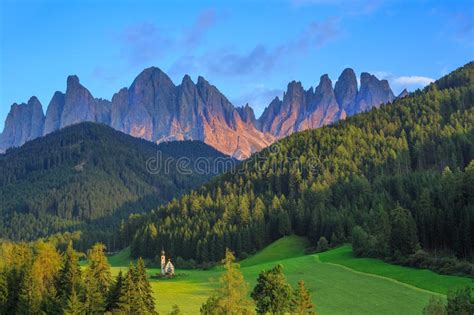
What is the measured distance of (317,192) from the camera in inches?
6501

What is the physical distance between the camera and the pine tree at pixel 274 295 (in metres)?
58.7

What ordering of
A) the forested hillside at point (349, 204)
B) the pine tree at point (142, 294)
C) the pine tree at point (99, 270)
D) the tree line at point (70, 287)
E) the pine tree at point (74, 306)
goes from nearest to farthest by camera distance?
1. the pine tree at point (142, 294)
2. the pine tree at point (74, 306)
3. the tree line at point (70, 287)
4. the pine tree at point (99, 270)
5. the forested hillside at point (349, 204)

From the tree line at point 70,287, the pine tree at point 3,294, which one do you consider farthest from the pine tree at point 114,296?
the pine tree at point 3,294

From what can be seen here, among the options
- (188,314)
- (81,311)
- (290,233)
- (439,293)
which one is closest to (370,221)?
(290,233)

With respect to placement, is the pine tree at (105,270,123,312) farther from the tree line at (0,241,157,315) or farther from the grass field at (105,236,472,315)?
the grass field at (105,236,472,315)

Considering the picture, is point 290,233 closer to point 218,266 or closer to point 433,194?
point 218,266

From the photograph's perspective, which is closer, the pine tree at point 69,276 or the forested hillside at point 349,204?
the pine tree at point 69,276

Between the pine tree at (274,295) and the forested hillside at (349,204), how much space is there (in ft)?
143

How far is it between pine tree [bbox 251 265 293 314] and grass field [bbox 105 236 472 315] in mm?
7028

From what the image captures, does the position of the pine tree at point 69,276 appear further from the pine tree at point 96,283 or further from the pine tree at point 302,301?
the pine tree at point 302,301

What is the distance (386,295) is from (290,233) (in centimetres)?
8557

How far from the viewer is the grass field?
6669cm

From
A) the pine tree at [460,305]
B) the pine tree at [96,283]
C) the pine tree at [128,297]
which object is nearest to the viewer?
the pine tree at [460,305]

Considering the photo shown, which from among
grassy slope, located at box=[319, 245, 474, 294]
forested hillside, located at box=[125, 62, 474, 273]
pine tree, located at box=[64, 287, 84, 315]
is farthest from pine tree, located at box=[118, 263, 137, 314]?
forested hillside, located at box=[125, 62, 474, 273]
